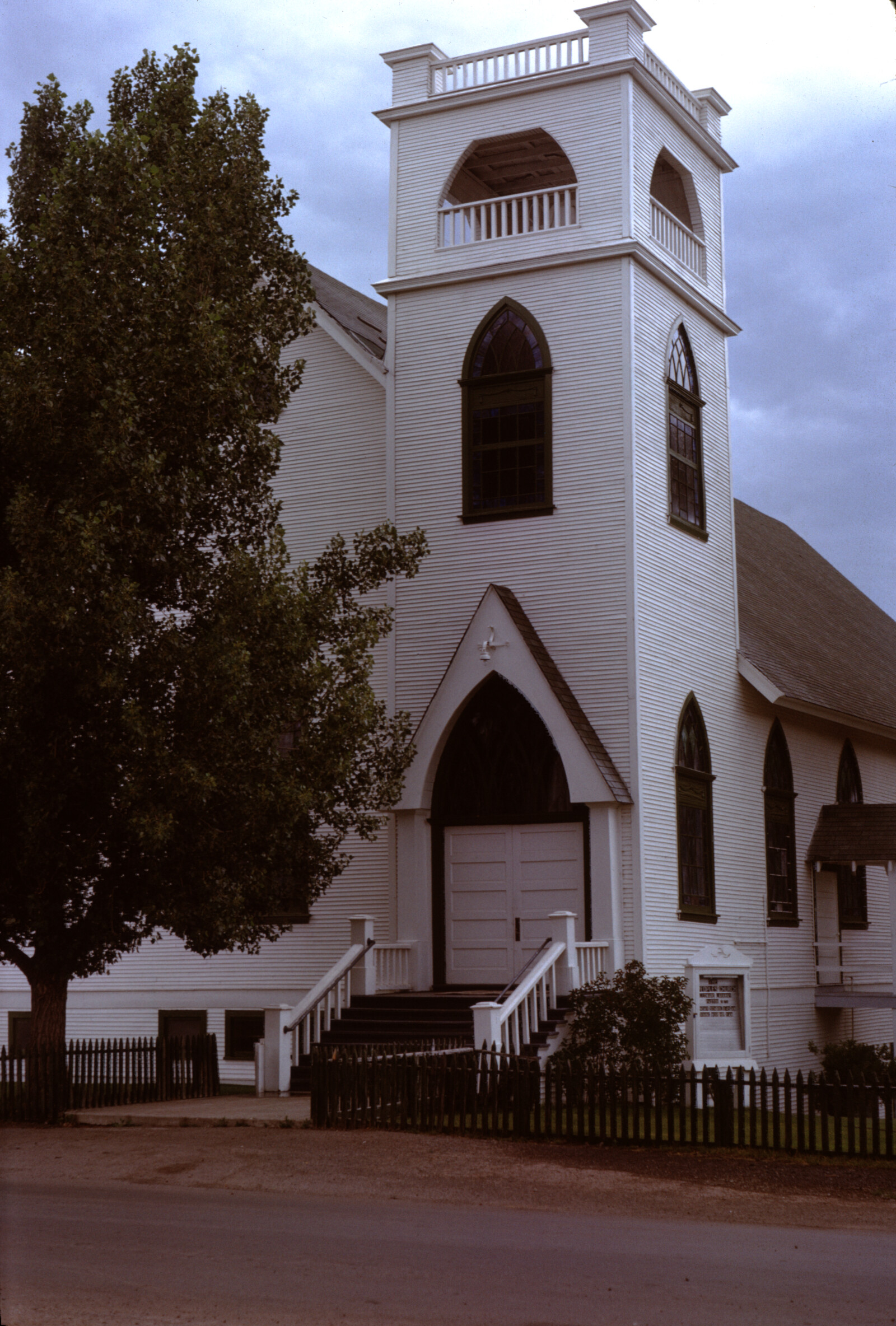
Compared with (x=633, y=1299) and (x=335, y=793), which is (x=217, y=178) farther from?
(x=633, y=1299)

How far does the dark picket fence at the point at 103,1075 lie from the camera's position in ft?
60.4

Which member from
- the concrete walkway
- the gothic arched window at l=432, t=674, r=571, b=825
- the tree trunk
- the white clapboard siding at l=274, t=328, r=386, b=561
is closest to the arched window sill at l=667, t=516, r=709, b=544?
the gothic arched window at l=432, t=674, r=571, b=825

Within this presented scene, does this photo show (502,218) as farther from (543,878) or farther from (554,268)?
(543,878)

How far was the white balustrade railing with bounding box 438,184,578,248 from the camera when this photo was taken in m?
24.3

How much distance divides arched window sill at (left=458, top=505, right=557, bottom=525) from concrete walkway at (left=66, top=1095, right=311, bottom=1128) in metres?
8.72

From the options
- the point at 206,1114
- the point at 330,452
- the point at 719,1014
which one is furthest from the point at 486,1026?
the point at 330,452

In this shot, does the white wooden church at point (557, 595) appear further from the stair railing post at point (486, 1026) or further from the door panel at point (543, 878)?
the stair railing post at point (486, 1026)

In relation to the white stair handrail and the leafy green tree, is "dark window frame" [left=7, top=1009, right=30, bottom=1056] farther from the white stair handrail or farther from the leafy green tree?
the leafy green tree

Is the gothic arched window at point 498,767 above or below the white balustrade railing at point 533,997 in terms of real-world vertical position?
above

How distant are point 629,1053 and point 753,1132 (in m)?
4.35

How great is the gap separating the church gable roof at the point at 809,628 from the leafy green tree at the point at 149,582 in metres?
9.71

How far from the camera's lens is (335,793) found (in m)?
19.8

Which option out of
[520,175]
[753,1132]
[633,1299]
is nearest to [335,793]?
[753,1132]

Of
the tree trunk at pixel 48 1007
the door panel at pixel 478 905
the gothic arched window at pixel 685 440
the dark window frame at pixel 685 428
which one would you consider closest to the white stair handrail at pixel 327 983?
the door panel at pixel 478 905
